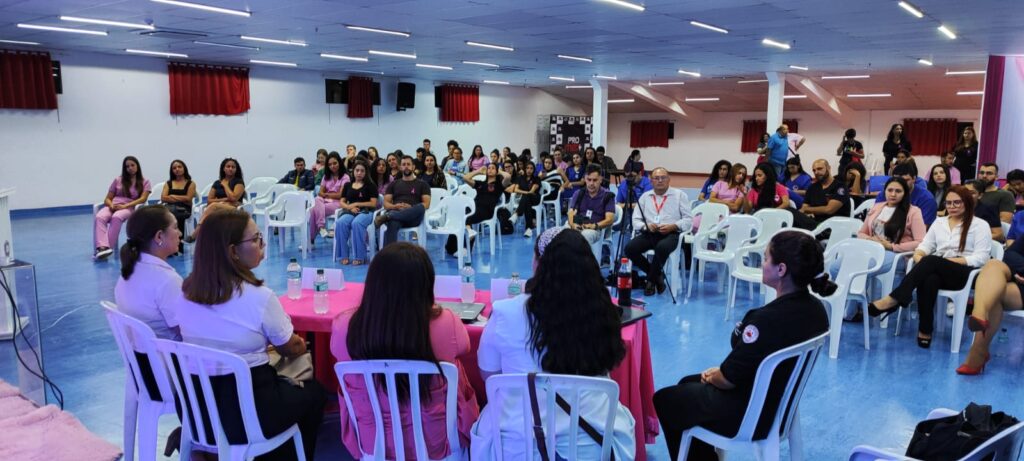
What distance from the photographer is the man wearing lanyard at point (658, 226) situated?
5969 millimetres

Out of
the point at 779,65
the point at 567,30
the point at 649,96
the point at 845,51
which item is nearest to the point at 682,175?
the point at 649,96

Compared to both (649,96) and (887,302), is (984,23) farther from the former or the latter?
(649,96)

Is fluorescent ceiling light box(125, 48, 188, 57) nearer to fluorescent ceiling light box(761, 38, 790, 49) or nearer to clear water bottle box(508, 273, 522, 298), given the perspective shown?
fluorescent ceiling light box(761, 38, 790, 49)

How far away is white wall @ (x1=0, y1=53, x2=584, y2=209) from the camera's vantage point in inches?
451

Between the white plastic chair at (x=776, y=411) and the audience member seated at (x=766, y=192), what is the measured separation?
4555 mm

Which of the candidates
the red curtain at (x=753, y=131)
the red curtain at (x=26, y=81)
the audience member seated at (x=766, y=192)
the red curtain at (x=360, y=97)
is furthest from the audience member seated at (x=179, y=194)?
the red curtain at (x=753, y=131)

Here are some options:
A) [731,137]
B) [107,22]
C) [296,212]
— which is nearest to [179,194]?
[296,212]

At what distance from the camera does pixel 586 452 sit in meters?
2.05

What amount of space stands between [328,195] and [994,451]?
302 inches

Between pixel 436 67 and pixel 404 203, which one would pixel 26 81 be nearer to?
pixel 436 67

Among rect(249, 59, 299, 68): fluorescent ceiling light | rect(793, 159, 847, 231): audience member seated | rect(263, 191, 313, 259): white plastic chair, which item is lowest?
rect(263, 191, 313, 259): white plastic chair

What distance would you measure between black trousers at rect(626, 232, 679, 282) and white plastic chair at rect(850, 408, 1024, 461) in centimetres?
424

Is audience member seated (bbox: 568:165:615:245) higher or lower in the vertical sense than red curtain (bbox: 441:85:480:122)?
lower

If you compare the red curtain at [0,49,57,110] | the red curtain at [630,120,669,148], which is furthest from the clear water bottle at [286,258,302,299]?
the red curtain at [630,120,669,148]
